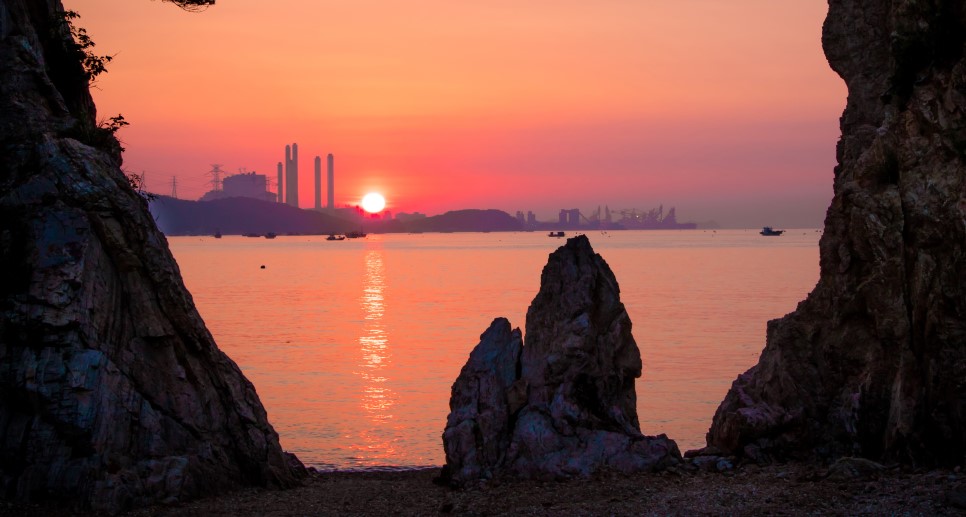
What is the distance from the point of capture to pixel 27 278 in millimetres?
15648

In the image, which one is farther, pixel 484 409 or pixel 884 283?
pixel 484 409

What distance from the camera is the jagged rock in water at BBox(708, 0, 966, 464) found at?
15734 millimetres

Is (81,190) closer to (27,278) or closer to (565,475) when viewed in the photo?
(27,278)

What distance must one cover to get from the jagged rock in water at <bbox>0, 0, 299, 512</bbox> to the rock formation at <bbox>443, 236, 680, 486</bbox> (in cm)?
360

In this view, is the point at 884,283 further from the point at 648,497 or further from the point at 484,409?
the point at 484,409

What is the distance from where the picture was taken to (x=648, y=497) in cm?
1602

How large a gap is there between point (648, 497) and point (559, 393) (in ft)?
10.5

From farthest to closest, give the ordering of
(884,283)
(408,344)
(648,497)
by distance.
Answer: (408,344), (884,283), (648,497)

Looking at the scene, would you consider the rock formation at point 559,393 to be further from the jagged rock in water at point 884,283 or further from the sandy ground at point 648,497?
the jagged rock in water at point 884,283

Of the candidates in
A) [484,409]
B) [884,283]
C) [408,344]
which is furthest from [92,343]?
[408,344]

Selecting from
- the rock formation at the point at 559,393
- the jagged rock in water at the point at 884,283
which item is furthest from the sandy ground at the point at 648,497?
the jagged rock in water at the point at 884,283

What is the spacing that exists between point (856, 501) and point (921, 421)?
230 cm

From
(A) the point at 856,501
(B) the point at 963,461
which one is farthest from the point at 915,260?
(A) the point at 856,501

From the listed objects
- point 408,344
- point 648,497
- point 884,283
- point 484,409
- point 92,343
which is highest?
point 884,283
